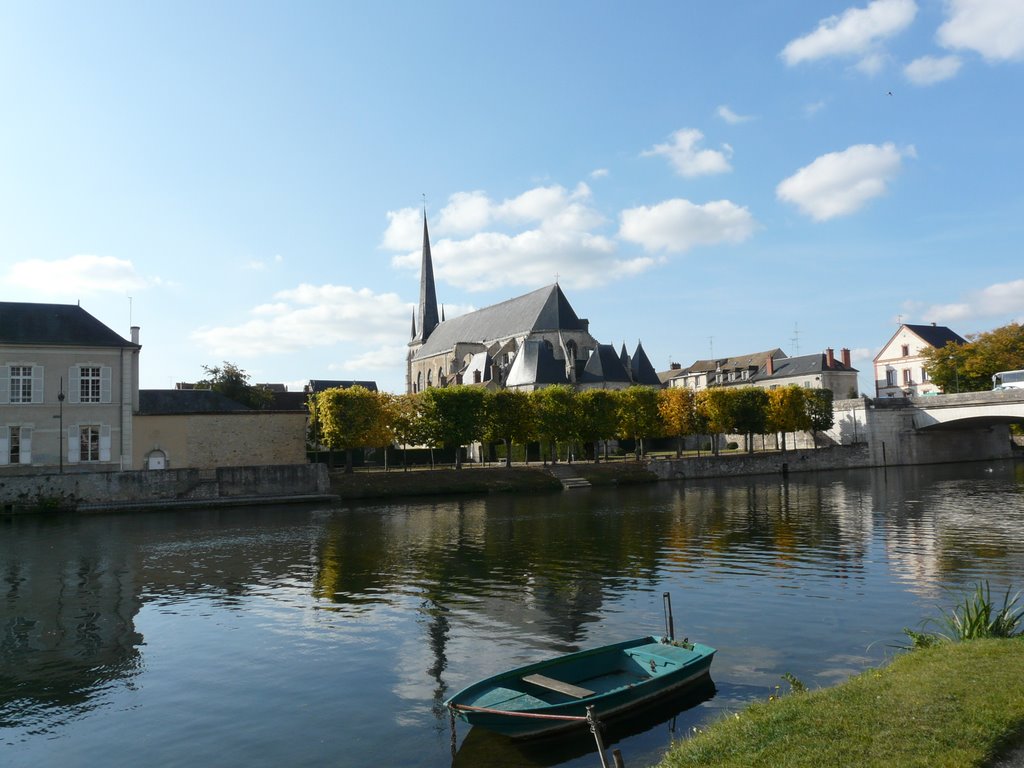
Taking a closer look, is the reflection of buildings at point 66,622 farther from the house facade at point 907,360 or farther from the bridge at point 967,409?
the house facade at point 907,360

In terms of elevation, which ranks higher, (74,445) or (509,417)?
(509,417)

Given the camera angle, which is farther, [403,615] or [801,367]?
[801,367]

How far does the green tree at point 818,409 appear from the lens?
71.9 meters

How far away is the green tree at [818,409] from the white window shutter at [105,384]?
5579 centimetres

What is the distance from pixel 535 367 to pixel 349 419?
28.8 m

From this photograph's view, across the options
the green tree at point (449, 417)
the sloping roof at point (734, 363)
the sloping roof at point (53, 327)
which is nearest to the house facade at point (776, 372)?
the sloping roof at point (734, 363)

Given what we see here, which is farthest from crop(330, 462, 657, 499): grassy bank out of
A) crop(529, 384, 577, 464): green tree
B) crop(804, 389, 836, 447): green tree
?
crop(804, 389, 836, 447): green tree

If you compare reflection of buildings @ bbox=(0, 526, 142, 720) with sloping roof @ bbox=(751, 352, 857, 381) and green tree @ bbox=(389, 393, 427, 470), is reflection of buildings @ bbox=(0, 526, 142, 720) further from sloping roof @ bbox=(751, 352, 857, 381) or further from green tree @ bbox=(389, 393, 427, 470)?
sloping roof @ bbox=(751, 352, 857, 381)

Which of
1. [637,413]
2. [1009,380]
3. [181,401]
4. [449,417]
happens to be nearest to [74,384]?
[181,401]

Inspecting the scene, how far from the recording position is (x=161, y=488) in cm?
4403

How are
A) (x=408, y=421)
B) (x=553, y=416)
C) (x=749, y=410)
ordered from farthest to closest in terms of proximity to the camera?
(x=749, y=410) < (x=553, y=416) < (x=408, y=421)

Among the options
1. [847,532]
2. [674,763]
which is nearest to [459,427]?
[847,532]

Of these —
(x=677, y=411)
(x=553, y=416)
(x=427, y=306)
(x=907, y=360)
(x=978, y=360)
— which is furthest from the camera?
(x=427, y=306)

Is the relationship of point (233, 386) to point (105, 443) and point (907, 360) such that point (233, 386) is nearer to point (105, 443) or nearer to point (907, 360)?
point (105, 443)
